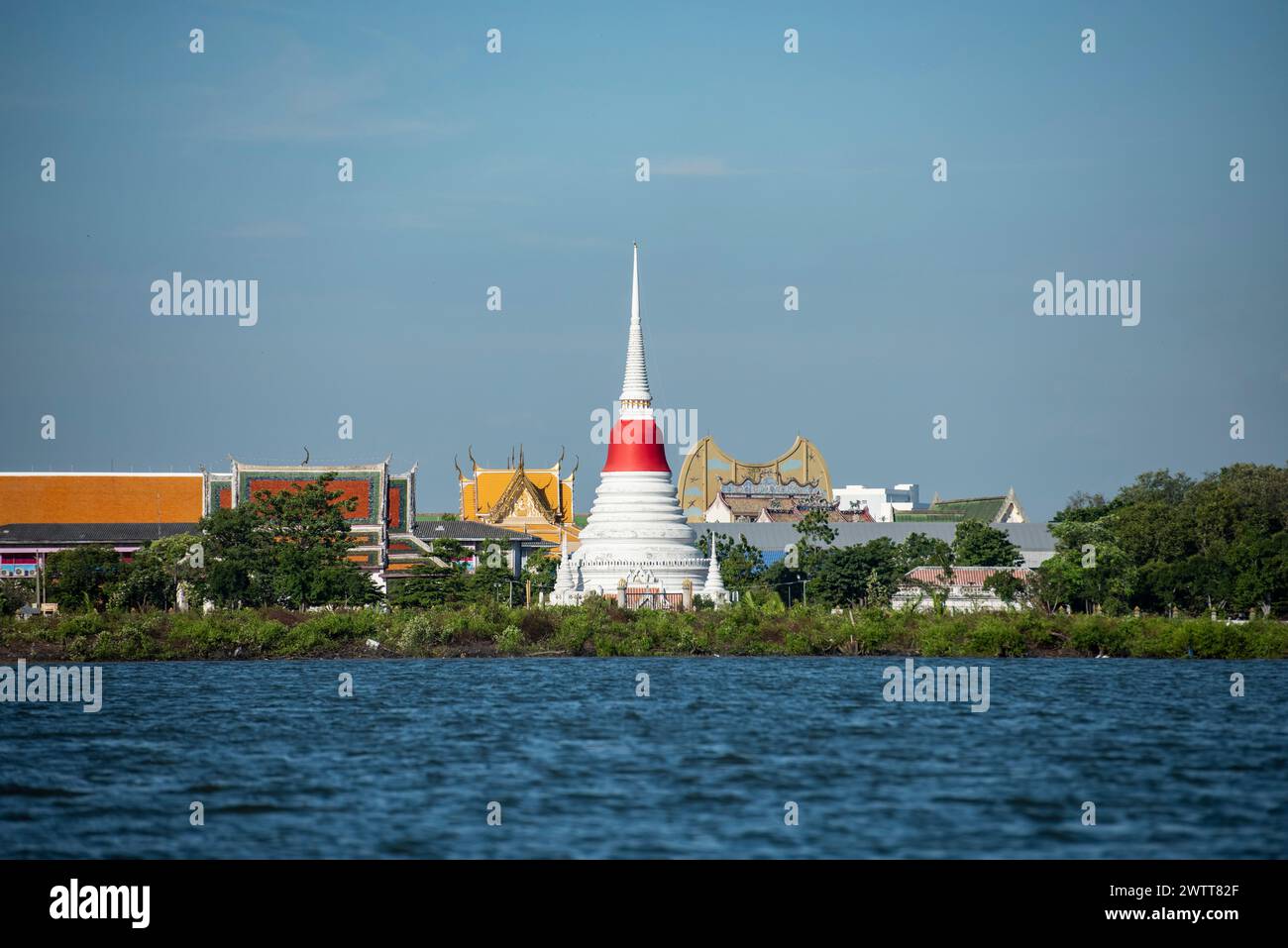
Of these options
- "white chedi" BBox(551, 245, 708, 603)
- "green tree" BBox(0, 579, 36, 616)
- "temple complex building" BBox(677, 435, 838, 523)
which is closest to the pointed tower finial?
"white chedi" BBox(551, 245, 708, 603)

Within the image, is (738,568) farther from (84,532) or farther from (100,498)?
(100,498)

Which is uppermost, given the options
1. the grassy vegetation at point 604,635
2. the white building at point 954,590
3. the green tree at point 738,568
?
the green tree at point 738,568

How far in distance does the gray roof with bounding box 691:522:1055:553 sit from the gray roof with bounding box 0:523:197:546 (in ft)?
121

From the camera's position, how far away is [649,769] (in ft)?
85.9

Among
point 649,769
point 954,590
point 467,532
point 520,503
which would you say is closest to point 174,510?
point 467,532

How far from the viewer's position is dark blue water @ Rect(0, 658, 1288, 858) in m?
20.5

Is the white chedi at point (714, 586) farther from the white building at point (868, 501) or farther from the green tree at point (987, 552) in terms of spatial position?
the white building at point (868, 501)

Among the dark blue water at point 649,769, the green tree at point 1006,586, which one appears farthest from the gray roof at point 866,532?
the dark blue water at point 649,769

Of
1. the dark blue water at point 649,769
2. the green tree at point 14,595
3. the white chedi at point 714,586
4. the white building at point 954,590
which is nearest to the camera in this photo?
the dark blue water at point 649,769

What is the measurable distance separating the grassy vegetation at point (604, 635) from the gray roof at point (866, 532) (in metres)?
54.4

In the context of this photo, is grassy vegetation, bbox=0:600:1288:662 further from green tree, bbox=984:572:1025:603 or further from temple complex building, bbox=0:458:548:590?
temple complex building, bbox=0:458:548:590

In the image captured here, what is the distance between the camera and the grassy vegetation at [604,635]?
4806 centimetres
